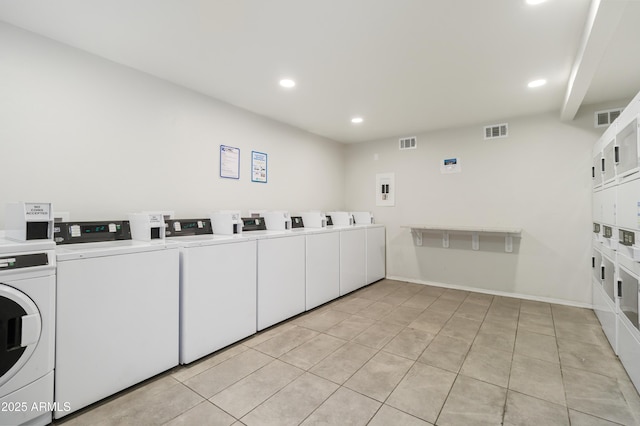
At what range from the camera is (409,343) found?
109 inches

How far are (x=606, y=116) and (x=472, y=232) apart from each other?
213 cm

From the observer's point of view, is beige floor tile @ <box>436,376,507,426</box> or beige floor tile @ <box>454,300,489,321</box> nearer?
beige floor tile @ <box>436,376,507,426</box>

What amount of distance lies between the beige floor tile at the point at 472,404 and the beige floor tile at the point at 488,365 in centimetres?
9

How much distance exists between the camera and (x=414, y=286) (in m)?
4.87

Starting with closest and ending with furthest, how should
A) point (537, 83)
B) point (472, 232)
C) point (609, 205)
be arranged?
point (609, 205) → point (537, 83) → point (472, 232)

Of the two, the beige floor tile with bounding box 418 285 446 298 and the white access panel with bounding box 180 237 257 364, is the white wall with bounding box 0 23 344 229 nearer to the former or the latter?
the white access panel with bounding box 180 237 257 364

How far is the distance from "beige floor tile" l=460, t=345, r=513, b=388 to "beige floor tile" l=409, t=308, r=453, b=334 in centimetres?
48

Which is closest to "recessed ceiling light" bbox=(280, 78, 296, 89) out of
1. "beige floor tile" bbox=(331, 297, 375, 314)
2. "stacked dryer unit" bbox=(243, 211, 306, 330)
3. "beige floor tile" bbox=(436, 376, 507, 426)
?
"stacked dryer unit" bbox=(243, 211, 306, 330)

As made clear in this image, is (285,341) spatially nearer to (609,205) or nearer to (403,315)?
(403,315)

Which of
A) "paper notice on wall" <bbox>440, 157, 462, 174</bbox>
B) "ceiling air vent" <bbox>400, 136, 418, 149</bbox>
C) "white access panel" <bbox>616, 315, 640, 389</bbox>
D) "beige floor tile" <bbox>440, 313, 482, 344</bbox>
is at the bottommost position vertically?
"beige floor tile" <bbox>440, 313, 482, 344</bbox>

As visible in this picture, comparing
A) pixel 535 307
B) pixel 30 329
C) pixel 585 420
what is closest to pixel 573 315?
pixel 535 307

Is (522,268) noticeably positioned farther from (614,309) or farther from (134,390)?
(134,390)

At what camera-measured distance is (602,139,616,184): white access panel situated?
102 inches

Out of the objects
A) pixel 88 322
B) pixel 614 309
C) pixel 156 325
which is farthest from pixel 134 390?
pixel 614 309
